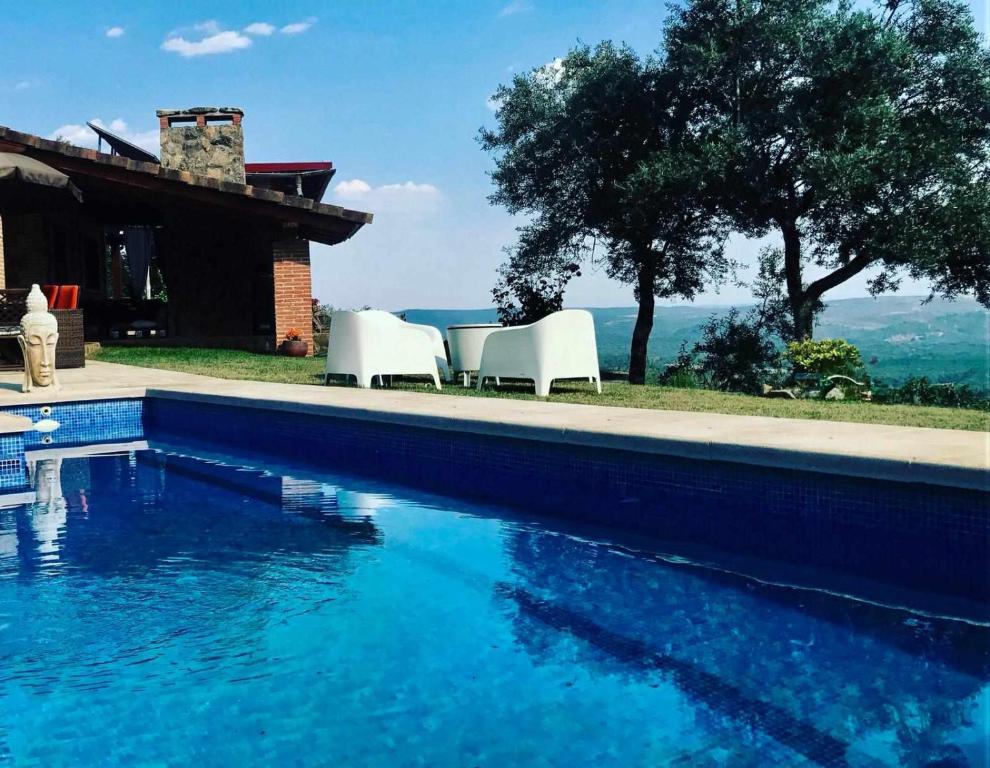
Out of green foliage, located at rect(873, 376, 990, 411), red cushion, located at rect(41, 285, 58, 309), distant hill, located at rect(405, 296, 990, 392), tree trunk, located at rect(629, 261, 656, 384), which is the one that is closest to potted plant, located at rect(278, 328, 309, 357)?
distant hill, located at rect(405, 296, 990, 392)

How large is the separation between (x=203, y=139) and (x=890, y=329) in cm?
1555

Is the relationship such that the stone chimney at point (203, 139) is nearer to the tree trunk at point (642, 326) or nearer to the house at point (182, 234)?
the house at point (182, 234)

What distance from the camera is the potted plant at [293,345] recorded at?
48.7ft

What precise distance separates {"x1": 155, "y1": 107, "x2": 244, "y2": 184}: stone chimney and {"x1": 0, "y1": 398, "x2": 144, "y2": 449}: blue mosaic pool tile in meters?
12.2

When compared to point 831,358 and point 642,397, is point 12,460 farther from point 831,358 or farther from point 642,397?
point 831,358

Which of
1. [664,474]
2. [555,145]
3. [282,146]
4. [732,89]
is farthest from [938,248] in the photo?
[282,146]

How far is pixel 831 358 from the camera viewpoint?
10172mm

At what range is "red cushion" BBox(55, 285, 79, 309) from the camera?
1196 cm

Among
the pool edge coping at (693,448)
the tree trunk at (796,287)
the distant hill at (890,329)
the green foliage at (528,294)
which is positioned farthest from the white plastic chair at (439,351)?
the tree trunk at (796,287)

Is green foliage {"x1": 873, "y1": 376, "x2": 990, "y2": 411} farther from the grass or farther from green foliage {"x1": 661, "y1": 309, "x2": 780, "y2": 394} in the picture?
green foliage {"x1": 661, "y1": 309, "x2": 780, "y2": 394}

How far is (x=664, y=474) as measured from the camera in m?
4.83

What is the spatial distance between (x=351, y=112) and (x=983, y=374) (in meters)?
14.8

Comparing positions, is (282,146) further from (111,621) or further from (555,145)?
(111,621)

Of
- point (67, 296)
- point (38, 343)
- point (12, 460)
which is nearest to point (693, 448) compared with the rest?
point (12, 460)
